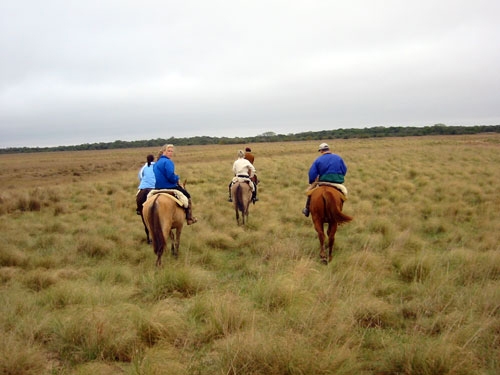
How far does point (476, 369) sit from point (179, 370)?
2.80 m

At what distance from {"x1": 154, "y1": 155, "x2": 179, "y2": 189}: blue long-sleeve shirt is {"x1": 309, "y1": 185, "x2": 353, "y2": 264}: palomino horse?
3.03 meters

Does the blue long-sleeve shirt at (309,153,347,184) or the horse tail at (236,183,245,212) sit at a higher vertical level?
the blue long-sleeve shirt at (309,153,347,184)

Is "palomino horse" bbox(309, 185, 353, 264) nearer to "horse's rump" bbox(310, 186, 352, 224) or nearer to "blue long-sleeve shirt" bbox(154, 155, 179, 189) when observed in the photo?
"horse's rump" bbox(310, 186, 352, 224)

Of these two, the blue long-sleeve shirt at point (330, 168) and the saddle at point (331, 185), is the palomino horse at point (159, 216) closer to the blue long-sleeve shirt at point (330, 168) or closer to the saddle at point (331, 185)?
the saddle at point (331, 185)

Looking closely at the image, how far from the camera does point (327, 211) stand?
7.71 m

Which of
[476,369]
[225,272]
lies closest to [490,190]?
[225,272]

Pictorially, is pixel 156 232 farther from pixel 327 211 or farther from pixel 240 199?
pixel 240 199

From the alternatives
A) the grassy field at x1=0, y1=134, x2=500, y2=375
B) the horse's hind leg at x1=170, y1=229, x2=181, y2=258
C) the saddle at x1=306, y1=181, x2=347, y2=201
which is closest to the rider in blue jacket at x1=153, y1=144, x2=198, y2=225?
the horse's hind leg at x1=170, y1=229, x2=181, y2=258

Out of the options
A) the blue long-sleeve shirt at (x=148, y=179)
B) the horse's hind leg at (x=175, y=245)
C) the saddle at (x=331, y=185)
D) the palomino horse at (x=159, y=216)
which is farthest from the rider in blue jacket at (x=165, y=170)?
the saddle at (x=331, y=185)

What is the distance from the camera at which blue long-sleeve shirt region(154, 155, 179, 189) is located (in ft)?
25.5

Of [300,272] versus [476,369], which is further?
[300,272]

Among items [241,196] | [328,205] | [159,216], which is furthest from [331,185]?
[241,196]

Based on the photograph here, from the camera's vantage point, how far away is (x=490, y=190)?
1448cm

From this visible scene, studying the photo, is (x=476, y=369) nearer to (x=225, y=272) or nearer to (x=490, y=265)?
(x=490, y=265)
